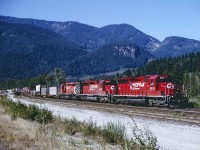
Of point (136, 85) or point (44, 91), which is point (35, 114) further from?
point (44, 91)

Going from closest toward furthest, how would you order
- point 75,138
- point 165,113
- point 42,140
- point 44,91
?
point 42,140
point 75,138
point 165,113
point 44,91

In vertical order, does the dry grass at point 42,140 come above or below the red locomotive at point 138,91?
below

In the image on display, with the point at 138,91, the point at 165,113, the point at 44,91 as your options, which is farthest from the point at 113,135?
the point at 44,91

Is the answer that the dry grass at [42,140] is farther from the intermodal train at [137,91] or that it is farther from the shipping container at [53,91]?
the shipping container at [53,91]

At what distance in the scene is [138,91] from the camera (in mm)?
39719

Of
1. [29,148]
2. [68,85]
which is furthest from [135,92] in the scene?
[68,85]

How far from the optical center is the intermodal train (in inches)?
1352

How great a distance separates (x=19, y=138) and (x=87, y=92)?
43570 mm

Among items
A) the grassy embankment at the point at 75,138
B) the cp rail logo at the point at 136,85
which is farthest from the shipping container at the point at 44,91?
the grassy embankment at the point at 75,138

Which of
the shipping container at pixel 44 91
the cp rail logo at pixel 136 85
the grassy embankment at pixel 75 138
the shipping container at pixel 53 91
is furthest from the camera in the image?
the shipping container at pixel 44 91

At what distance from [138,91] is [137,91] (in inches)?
11.5

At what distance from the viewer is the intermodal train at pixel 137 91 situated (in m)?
34.3

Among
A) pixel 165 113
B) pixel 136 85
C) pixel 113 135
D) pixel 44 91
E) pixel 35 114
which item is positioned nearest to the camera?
pixel 113 135

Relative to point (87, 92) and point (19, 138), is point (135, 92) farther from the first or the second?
point (19, 138)
